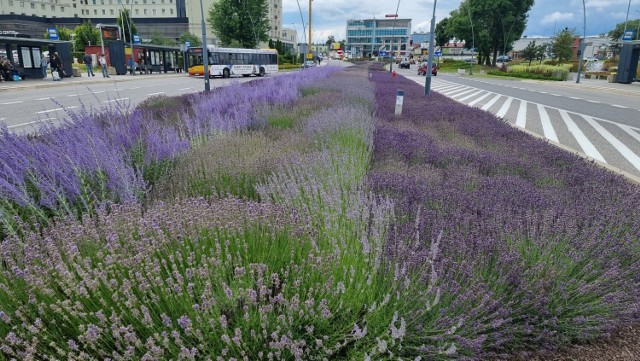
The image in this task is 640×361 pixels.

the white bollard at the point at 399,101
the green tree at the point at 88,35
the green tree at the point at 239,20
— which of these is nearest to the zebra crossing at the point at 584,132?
the white bollard at the point at 399,101

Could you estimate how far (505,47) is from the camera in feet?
195

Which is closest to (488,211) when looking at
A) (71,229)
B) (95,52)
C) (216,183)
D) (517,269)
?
(517,269)

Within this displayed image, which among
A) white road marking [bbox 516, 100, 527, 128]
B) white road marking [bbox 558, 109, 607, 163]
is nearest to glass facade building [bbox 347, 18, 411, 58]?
white road marking [bbox 516, 100, 527, 128]

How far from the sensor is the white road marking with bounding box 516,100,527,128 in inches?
456

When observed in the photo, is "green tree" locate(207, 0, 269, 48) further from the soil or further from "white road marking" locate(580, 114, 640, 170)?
the soil

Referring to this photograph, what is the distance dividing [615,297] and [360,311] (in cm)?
141

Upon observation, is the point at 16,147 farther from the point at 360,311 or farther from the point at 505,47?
the point at 505,47

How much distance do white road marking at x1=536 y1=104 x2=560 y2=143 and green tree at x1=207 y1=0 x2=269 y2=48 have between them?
42.2m

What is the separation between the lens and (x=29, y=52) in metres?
23.3

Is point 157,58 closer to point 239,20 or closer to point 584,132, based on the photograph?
point 239,20

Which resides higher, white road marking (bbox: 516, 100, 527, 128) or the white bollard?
the white bollard

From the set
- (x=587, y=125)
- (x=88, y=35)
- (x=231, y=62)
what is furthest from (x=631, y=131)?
(x=88, y=35)

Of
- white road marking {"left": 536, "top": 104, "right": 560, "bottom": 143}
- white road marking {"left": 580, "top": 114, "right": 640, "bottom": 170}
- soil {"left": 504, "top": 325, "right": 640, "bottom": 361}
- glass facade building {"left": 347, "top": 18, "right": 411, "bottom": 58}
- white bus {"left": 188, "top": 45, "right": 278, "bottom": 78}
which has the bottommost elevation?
white road marking {"left": 580, "top": 114, "right": 640, "bottom": 170}

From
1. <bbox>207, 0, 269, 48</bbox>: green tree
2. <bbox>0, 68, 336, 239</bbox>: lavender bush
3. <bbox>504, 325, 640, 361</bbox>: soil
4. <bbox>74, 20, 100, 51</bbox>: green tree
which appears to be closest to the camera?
<bbox>504, 325, 640, 361</bbox>: soil
